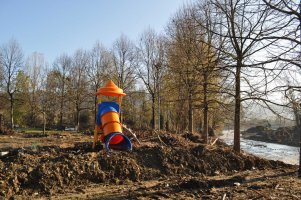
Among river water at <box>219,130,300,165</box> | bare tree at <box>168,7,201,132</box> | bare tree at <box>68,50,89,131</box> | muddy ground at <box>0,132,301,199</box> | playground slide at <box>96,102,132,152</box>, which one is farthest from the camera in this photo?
bare tree at <box>68,50,89,131</box>

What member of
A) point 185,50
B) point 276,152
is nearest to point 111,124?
point 185,50

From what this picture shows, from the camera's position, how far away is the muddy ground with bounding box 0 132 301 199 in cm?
650

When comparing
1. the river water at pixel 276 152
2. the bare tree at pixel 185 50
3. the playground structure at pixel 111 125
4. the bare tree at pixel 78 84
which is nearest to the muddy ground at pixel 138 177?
the playground structure at pixel 111 125

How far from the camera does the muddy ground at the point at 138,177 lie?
6500 mm

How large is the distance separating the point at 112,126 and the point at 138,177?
7.61 ft

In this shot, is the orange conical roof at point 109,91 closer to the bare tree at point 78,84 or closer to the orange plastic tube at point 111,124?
the orange plastic tube at point 111,124

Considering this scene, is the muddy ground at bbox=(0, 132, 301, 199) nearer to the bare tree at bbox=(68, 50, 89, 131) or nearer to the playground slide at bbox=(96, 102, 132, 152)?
the playground slide at bbox=(96, 102, 132, 152)

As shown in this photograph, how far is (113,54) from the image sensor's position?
38.8 meters

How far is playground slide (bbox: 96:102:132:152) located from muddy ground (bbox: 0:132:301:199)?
1.75ft

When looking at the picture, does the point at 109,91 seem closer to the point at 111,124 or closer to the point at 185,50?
the point at 111,124

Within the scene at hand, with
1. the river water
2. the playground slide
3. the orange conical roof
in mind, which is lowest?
the river water

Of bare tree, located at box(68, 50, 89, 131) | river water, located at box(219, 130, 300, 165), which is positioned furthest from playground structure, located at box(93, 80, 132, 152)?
bare tree, located at box(68, 50, 89, 131)

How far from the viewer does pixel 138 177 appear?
820cm

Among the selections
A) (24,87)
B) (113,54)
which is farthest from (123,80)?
(24,87)
